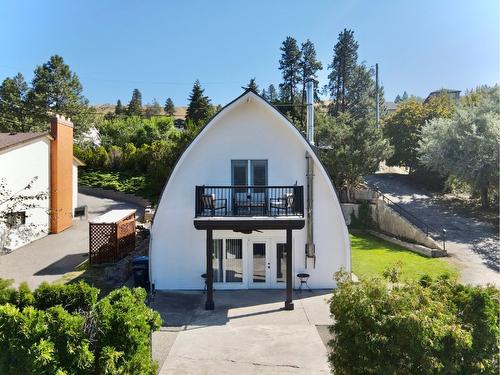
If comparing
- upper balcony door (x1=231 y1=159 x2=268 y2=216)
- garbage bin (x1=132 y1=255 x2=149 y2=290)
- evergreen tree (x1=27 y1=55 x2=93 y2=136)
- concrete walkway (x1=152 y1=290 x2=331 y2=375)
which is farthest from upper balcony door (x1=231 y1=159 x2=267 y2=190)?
evergreen tree (x1=27 y1=55 x2=93 y2=136)

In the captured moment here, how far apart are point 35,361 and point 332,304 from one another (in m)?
4.58

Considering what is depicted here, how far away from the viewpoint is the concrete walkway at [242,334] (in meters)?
8.12

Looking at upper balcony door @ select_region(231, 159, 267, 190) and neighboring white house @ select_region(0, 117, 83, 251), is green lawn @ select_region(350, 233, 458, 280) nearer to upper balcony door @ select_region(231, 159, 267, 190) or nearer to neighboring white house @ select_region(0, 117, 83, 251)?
upper balcony door @ select_region(231, 159, 267, 190)

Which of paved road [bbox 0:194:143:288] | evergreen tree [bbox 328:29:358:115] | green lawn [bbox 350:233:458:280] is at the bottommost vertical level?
green lawn [bbox 350:233:458:280]

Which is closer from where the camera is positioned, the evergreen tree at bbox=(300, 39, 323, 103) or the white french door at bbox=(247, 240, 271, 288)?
the white french door at bbox=(247, 240, 271, 288)

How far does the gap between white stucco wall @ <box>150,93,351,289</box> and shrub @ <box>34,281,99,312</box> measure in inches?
231

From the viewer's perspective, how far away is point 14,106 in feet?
139

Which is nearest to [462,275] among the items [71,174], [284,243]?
[284,243]

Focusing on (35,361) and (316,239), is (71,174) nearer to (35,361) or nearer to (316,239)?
(316,239)

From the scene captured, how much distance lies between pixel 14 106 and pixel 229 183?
3991cm

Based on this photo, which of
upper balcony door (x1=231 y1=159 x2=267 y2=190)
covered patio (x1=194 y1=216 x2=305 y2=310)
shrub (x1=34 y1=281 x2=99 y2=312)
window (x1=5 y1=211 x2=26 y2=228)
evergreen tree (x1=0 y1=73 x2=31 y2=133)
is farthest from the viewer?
evergreen tree (x1=0 y1=73 x2=31 y2=133)

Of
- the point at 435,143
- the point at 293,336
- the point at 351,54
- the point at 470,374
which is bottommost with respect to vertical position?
the point at 293,336

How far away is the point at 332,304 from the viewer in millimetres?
6113

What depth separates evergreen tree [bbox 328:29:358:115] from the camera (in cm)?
5091
